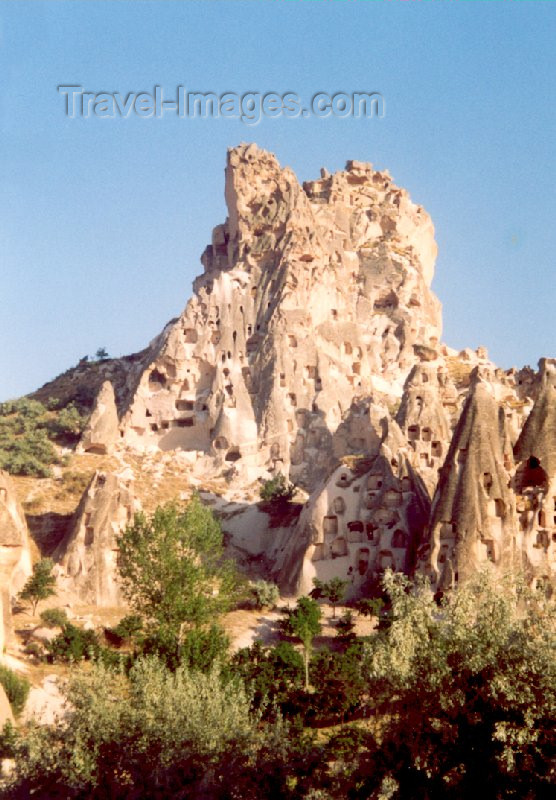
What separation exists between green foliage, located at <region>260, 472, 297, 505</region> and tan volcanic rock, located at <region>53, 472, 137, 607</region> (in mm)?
10172

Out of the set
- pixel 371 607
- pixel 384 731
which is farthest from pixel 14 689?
pixel 371 607

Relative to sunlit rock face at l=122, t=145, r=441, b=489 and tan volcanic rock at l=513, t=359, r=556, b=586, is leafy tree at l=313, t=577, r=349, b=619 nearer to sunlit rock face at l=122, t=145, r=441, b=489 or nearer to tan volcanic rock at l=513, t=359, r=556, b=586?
tan volcanic rock at l=513, t=359, r=556, b=586

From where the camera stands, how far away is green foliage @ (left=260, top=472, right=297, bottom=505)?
60.1 m

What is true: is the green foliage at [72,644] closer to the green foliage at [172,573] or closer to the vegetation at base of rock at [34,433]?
the green foliage at [172,573]

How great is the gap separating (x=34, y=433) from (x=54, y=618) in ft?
90.6

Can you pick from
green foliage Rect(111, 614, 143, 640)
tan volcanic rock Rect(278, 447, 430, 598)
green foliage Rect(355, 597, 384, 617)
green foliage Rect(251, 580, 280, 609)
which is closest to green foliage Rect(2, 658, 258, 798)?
green foliage Rect(111, 614, 143, 640)

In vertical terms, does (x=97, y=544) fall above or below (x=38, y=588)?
above

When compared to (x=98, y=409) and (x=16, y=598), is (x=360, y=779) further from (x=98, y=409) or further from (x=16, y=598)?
(x=98, y=409)

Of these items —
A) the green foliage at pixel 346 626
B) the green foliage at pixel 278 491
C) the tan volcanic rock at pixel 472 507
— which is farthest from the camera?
the green foliage at pixel 278 491

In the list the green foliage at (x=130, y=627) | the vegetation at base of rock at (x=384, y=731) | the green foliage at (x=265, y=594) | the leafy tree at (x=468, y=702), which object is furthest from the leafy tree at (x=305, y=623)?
the leafy tree at (x=468, y=702)

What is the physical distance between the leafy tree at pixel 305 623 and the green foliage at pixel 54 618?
354 inches

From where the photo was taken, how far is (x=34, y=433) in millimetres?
68750

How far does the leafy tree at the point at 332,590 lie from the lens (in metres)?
47.2

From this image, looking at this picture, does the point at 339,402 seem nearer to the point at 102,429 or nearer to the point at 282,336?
the point at 282,336
